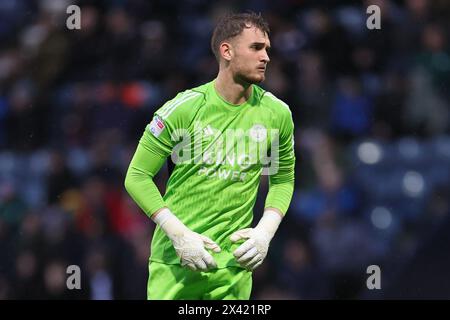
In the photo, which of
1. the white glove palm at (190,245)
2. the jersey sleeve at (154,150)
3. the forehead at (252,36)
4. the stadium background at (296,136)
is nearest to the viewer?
the white glove palm at (190,245)

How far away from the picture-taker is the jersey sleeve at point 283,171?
20.7 ft

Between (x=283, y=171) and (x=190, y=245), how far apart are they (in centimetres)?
81

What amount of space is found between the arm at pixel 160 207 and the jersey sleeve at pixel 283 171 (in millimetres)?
540

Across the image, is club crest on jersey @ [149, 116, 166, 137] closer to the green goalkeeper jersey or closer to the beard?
the green goalkeeper jersey

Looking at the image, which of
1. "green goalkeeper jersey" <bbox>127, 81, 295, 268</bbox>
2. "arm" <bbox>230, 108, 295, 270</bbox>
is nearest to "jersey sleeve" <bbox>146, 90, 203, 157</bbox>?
"green goalkeeper jersey" <bbox>127, 81, 295, 268</bbox>

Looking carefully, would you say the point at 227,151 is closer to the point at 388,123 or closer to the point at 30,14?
the point at 388,123

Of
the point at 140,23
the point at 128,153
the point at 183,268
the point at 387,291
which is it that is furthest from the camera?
the point at 140,23

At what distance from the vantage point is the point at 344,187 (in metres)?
10.8

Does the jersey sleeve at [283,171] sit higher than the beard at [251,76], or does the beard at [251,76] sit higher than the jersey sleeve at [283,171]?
the beard at [251,76]

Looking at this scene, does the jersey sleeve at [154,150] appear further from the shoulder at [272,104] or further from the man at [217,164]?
the shoulder at [272,104]

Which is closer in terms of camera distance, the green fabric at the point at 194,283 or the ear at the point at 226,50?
the green fabric at the point at 194,283

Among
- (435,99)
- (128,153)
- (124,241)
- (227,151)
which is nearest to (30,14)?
(128,153)

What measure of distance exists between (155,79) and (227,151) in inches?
A: 198

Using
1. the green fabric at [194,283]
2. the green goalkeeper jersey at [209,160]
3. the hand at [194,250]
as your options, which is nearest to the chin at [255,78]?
the green goalkeeper jersey at [209,160]
